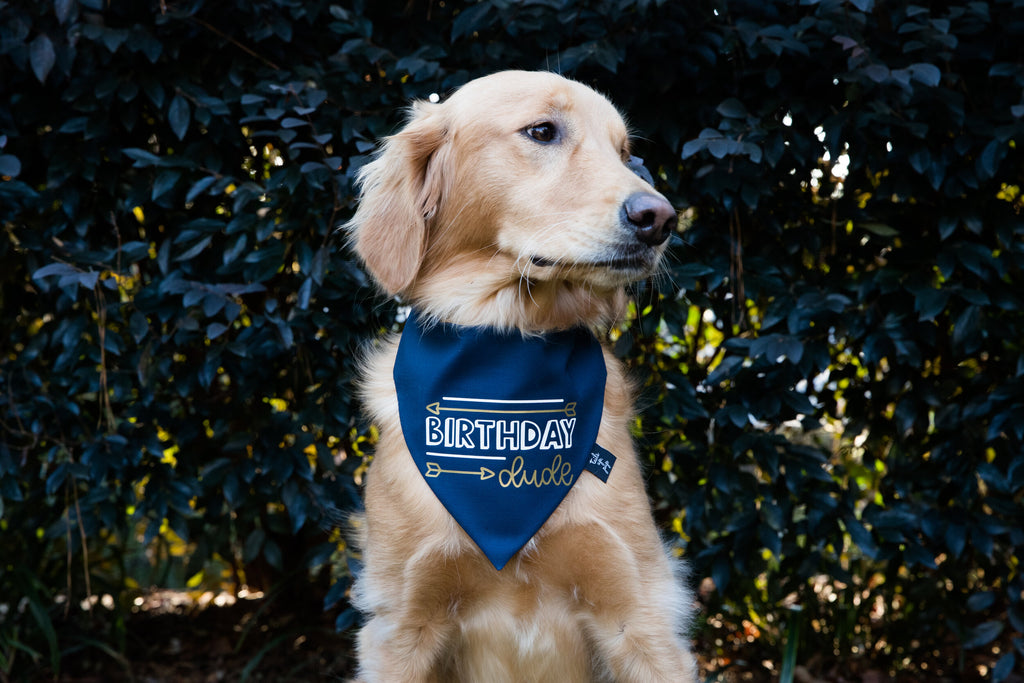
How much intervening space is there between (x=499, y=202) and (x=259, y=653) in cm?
218

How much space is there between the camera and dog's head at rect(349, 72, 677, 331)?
2145mm

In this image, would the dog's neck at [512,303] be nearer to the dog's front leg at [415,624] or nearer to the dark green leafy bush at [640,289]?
the dark green leafy bush at [640,289]

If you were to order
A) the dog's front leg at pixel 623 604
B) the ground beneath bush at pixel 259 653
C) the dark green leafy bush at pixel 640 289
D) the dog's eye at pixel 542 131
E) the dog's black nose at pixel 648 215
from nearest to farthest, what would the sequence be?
the dog's black nose at pixel 648 215 < the dog's front leg at pixel 623 604 < the dog's eye at pixel 542 131 < the dark green leafy bush at pixel 640 289 < the ground beneath bush at pixel 259 653

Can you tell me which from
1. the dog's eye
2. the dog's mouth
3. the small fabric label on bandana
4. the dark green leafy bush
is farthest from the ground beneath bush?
the dog's eye

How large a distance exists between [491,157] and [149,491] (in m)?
1.75

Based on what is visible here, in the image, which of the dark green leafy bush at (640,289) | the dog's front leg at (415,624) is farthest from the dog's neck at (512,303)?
the dog's front leg at (415,624)

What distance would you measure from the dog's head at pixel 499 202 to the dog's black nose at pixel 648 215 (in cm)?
8

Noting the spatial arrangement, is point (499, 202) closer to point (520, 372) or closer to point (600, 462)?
point (520, 372)

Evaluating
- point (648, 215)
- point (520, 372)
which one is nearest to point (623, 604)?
point (520, 372)

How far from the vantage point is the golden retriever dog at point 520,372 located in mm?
2096

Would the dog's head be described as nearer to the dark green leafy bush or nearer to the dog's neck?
the dog's neck

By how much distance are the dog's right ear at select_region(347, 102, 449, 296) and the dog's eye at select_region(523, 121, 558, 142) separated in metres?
0.26

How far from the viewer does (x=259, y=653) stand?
3365 millimetres

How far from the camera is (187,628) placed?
3.88 meters
